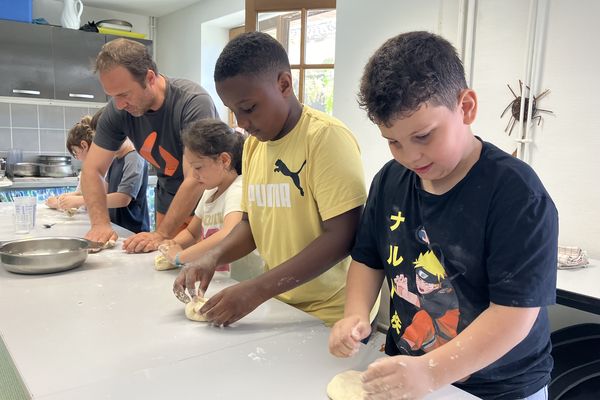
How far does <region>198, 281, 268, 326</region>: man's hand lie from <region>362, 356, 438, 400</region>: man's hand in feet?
1.13

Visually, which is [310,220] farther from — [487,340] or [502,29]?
[502,29]

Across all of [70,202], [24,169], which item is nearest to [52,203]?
[70,202]

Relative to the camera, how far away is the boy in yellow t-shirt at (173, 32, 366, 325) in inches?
37.9

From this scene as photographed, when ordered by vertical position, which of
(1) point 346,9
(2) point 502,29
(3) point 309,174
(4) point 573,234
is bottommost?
(4) point 573,234

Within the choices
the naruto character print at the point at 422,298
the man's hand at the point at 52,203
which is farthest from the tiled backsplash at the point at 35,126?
the naruto character print at the point at 422,298

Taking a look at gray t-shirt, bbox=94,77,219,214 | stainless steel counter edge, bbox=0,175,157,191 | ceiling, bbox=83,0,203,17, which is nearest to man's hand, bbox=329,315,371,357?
gray t-shirt, bbox=94,77,219,214

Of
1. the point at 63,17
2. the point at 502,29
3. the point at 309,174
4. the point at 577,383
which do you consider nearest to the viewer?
the point at 309,174

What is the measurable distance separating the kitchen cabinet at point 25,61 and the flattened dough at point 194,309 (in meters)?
3.99

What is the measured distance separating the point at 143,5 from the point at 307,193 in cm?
446

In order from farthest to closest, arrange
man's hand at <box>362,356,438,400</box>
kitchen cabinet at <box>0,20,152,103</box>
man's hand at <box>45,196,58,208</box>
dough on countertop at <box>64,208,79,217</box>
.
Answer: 1. kitchen cabinet at <box>0,20,152,103</box>
2. man's hand at <box>45,196,58,208</box>
3. dough on countertop at <box>64,208,79,217</box>
4. man's hand at <box>362,356,438,400</box>

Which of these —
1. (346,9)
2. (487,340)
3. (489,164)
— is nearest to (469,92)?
(489,164)

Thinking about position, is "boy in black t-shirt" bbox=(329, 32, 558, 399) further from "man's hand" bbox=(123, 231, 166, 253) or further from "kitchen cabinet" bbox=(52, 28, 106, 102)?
"kitchen cabinet" bbox=(52, 28, 106, 102)

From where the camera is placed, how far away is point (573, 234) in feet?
6.77

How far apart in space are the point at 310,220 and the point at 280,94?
297 millimetres
